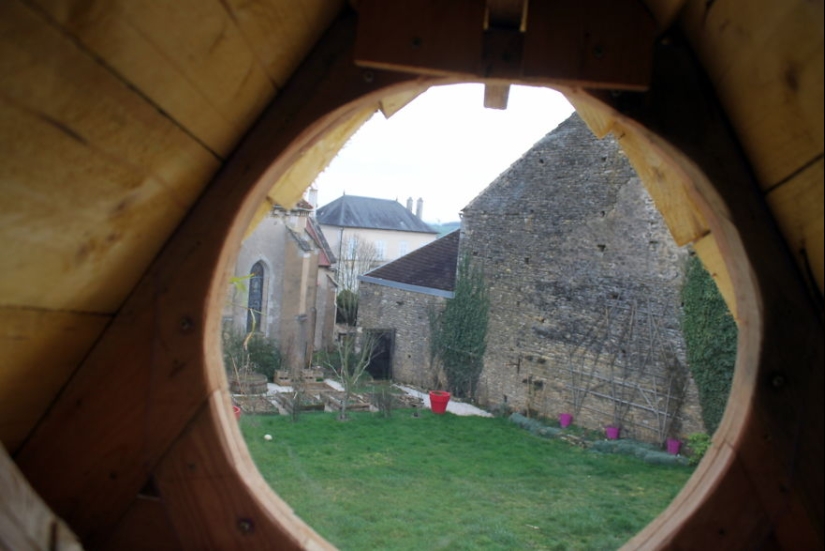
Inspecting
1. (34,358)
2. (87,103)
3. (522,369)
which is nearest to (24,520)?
(34,358)

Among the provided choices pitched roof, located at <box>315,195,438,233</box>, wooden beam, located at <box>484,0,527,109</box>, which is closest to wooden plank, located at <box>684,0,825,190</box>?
wooden beam, located at <box>484,0,527,109</box>

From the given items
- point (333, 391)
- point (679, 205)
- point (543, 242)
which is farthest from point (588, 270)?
point (679, 205)

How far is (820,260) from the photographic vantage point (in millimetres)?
792

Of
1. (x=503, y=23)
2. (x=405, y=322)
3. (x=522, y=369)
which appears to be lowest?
(x=522, y=369)

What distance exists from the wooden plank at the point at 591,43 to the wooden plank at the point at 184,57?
410 millimetres

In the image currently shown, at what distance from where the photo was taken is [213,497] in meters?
0.98

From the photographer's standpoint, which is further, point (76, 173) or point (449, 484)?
point (449, 484)

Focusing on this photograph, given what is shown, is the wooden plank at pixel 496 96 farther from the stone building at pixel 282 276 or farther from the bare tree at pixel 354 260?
the bare tree at pixel 354 260

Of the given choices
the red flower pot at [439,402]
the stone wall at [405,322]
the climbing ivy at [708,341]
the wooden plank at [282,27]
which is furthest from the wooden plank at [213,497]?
the stone wall at [405,322]

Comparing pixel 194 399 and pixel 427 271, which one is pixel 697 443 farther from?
pixel 194 399

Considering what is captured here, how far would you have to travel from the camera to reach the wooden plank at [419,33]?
902 mm

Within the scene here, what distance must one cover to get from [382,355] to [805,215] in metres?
16.9

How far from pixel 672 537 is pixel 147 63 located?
98 centimetres

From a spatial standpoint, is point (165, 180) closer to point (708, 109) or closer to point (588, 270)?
point (708, 109)
